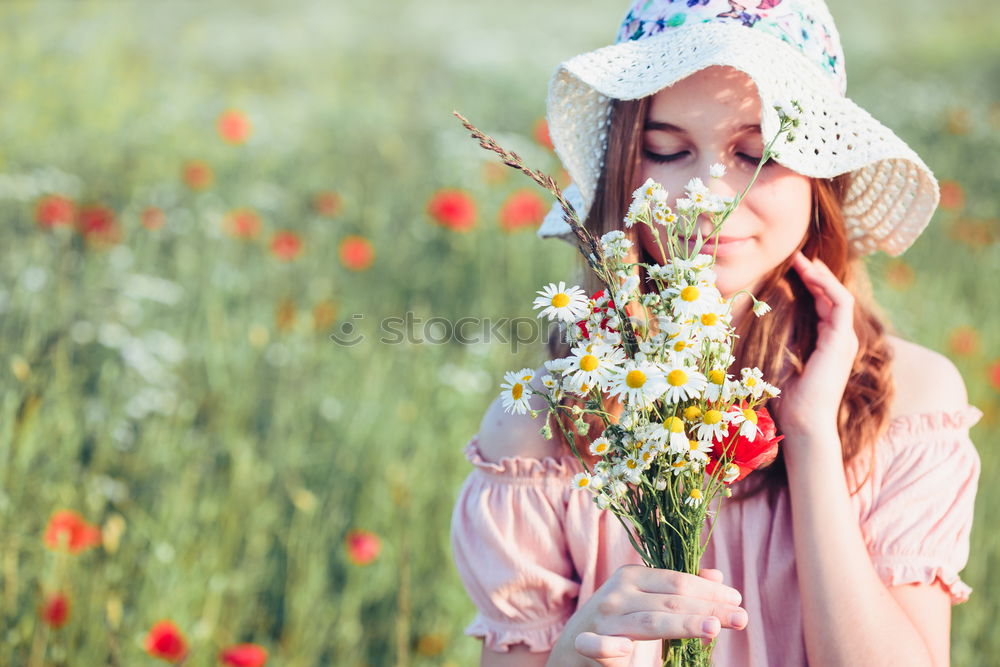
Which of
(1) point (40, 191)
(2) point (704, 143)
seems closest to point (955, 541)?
(2) point (704, 143)

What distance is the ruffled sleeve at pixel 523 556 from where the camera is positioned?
4.77ft

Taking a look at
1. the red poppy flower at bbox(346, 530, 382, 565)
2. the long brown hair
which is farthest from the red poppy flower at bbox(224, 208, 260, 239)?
the long brown hair

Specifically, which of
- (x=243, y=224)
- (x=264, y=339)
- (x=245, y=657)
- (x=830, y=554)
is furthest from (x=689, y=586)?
(x=243, y=224)

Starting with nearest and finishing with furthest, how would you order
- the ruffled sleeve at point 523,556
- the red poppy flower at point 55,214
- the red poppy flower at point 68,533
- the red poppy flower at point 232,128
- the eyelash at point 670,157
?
the eyelash at point 670,157 < the ruffled sleeve at point 523,556 < the red poppy flower at point 68,533 < the red poppy flower at point 55,214 < the red poppy flower at point 232,128

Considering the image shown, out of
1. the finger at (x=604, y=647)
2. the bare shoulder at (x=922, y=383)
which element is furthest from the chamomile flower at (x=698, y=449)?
the bare shoulder at (x=922, y=383)

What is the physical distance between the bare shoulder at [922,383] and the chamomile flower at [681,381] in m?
0.77

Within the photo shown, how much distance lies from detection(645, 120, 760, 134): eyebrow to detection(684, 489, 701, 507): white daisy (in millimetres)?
600

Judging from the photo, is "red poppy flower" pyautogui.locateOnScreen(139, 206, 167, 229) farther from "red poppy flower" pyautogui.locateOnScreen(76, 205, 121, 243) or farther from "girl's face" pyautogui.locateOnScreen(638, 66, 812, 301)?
"girl's face" pyautogui.locateOnScreen(638, 66, 812, 301)

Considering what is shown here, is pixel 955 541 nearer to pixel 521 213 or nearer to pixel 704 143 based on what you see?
pixel 704 143

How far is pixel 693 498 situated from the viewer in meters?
0.92

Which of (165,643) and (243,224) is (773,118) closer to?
(165,643)

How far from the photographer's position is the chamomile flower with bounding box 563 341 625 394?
868 mm

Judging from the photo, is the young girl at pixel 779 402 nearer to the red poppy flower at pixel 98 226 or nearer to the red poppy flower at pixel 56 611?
the red poppy flower at pixel 56 611

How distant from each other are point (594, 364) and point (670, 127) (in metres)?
0.59
